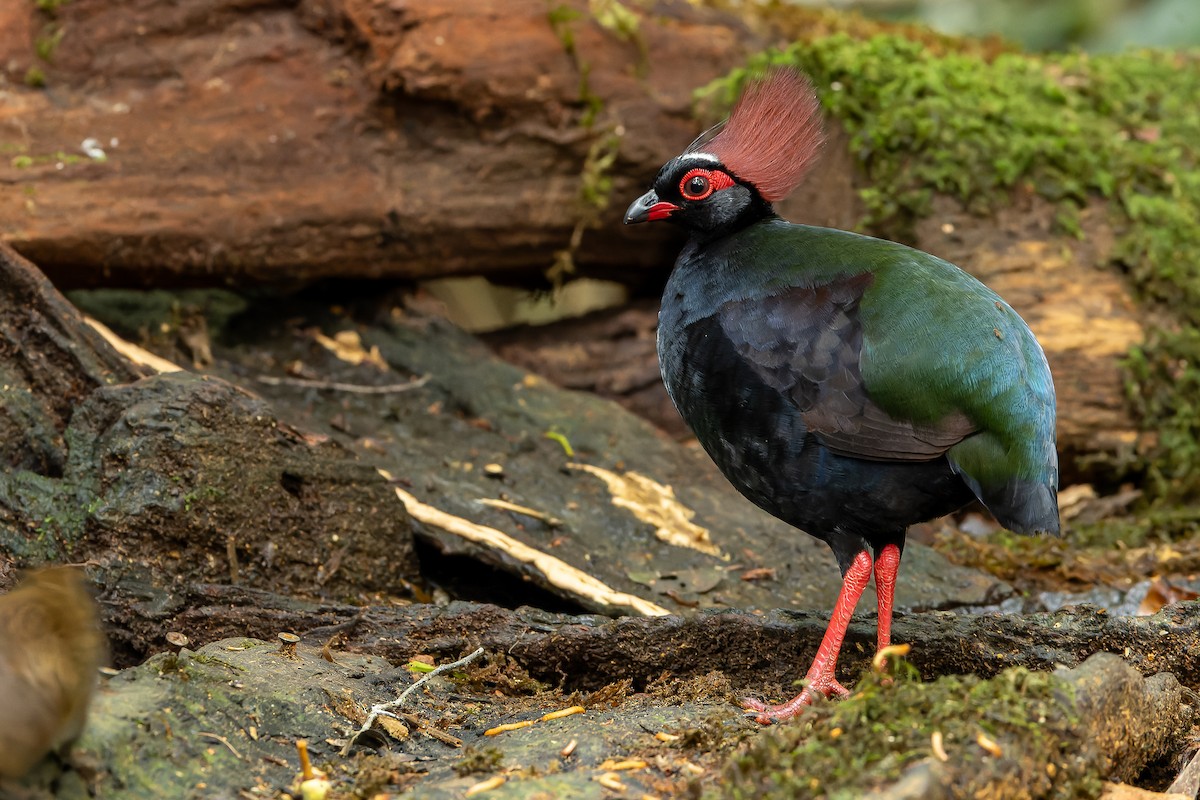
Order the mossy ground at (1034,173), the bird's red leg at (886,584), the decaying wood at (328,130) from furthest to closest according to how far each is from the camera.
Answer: the mossy ground at (1034,173) → the decaying wood at (328,130) → the bird's red leg at (886,584)

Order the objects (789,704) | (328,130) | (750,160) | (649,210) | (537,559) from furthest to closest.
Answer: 1. (328,130)
2. (537,559)
3. (649,210)
4. (750,160)
5. (789,704)

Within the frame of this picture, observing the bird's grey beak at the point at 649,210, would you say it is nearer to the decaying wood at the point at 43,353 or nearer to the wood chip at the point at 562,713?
the wood chip at the point at 562,713

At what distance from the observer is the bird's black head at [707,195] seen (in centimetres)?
465

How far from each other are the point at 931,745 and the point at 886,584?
1494 mm

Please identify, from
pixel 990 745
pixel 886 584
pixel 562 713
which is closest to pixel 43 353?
pixel 562 713

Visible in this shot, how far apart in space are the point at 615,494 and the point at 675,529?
1.34ft

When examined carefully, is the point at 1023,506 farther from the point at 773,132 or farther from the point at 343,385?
the point at 343,385

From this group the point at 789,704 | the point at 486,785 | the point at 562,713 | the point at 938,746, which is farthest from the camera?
the point at 789,704

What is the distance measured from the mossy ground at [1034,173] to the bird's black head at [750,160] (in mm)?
2608

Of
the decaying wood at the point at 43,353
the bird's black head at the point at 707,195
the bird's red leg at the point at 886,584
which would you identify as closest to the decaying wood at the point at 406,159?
the decaying wood at the point at 43,353

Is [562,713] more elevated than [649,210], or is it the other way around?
[649,210]

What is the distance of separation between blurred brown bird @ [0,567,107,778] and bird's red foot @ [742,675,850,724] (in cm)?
→ 192

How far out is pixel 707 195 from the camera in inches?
183

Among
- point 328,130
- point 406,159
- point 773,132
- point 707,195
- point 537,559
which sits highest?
point 773,132
